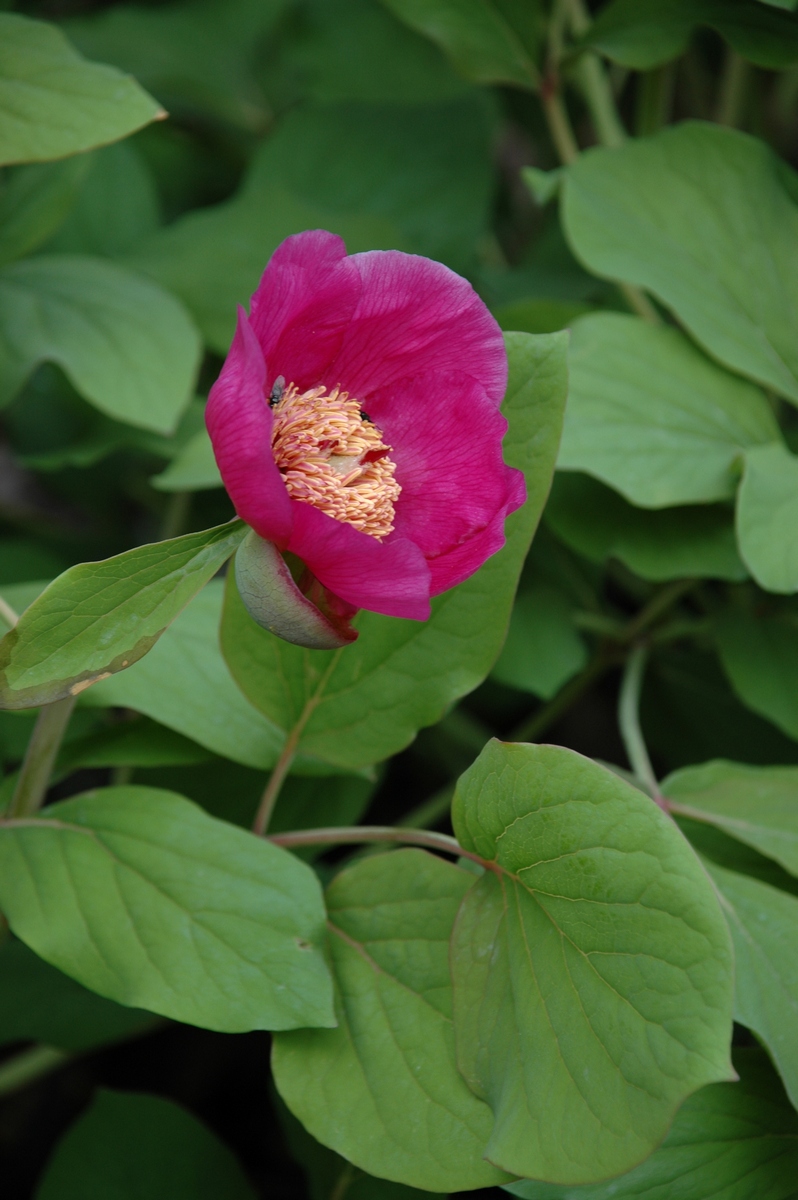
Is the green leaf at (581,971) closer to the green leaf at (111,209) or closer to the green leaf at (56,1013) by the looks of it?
the green leaf at (56,1013)

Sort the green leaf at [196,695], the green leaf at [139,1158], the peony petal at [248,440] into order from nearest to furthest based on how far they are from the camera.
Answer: the peony petal at [248,440]
the green leaf at [196,695]
the green leaf at [139,1158]

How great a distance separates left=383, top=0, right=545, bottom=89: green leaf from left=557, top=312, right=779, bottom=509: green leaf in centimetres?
33

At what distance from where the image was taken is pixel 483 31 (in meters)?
0.98

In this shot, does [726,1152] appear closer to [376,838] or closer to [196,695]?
[376,838]

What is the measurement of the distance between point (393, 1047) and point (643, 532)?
0.46m

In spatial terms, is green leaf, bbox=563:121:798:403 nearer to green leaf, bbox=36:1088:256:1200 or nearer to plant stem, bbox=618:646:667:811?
plant stem, bbox=618:646:667:811

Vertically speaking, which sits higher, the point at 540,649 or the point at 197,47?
the point at 197,47

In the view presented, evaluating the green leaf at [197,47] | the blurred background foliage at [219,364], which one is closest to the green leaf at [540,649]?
the blurred background foliage at [219,364]

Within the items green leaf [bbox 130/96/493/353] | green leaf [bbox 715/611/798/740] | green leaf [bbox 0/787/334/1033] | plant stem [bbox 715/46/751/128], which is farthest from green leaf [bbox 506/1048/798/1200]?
plant stem [bbox 715/46/751/128]

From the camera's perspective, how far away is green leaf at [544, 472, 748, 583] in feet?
2.73

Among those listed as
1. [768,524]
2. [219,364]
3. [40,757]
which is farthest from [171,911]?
[219,364]

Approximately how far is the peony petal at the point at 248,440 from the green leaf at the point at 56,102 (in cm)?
34

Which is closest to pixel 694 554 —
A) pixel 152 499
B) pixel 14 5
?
pixel 152 499

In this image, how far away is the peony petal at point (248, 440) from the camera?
435mm
